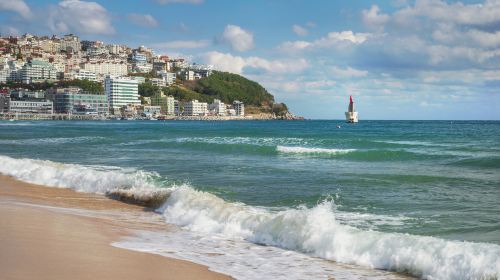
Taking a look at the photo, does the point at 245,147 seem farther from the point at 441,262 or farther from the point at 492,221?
the point at 441,262

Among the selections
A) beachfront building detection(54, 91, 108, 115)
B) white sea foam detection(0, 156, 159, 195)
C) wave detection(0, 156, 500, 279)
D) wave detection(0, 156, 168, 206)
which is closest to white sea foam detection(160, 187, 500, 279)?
wave detection(0, 156, 500, 279)

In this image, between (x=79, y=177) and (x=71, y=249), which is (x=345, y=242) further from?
(x=79, y=177)

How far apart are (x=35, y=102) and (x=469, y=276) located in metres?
183

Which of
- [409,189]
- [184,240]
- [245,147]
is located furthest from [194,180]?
[245,147]

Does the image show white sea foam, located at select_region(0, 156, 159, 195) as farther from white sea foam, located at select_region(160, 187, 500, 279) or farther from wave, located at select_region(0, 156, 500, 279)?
white sea foam, located at select_region(160, 187, 500, 279)

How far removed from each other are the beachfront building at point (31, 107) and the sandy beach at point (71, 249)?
556 feet

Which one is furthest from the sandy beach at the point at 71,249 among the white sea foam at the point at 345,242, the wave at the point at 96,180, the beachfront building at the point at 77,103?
the beachfront building at the point at 77,103

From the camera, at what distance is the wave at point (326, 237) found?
274 inches

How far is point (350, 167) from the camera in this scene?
72.1ft

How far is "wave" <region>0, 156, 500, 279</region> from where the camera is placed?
6961 mm

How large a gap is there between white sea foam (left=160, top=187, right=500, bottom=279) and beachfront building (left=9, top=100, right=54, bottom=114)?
17140cm

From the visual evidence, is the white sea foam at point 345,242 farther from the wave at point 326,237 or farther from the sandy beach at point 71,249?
the sandy beach at point 71,249

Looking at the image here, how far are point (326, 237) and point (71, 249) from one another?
4119 mm

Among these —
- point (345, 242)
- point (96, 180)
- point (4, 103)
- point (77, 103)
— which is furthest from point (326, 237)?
point (77, 103)
